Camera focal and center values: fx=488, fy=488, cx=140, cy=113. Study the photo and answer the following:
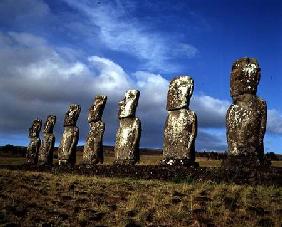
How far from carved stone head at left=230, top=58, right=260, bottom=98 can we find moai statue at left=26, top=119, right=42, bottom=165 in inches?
785

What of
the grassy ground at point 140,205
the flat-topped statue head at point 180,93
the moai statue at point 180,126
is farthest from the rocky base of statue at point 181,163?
the grassy ground at point 140,205

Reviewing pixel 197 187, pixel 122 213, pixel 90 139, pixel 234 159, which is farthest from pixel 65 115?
pixel 122 213

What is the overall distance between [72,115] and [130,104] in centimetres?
717

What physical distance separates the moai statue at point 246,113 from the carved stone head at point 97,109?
1097 centimetres

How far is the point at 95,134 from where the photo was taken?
2698 centimetres

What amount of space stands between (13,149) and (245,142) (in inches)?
1831

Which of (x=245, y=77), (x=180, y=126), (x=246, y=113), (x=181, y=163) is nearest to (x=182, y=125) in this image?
(x=180, y=126)

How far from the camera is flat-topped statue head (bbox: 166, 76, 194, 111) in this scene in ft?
66.6

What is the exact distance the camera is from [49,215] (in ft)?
30.6

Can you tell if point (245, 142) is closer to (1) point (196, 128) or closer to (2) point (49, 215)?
(1) point (196, 128)

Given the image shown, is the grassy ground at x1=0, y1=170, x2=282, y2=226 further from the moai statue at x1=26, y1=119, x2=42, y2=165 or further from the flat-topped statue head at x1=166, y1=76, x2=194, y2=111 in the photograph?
the moai statue at x1=26, y1=119, x2=42, y2=165

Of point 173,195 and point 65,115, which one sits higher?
point 65,115

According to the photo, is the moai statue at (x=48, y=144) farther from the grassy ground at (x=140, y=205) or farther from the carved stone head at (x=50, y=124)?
the grassy ground at (x=140, y=205)

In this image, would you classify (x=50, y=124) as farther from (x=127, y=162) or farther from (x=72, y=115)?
(x=127, y=162)
